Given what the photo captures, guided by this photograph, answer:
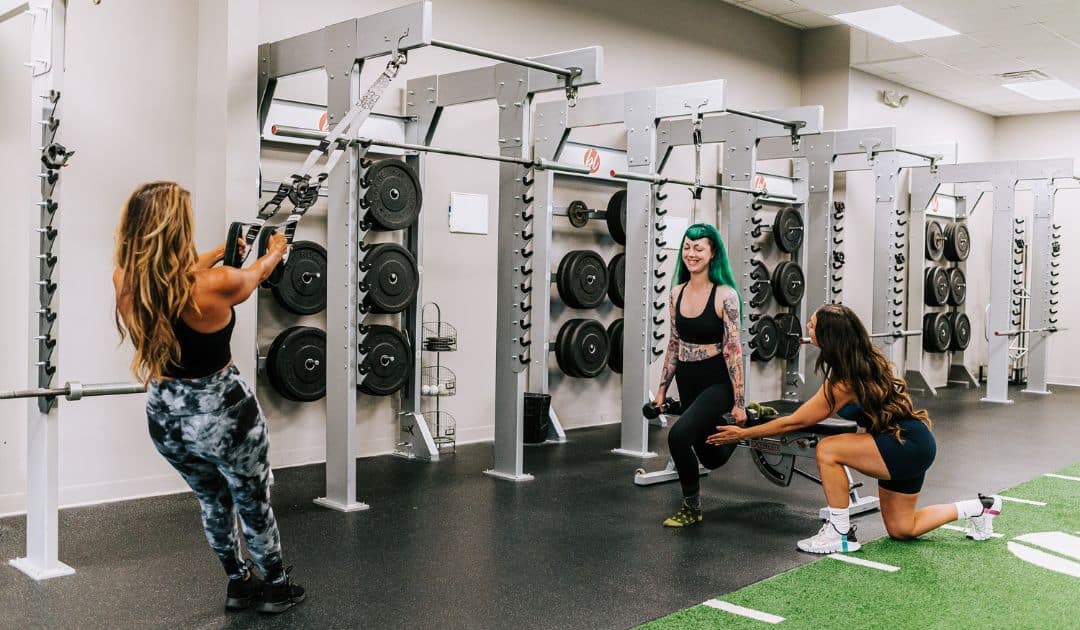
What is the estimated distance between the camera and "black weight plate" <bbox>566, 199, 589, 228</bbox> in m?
7.21

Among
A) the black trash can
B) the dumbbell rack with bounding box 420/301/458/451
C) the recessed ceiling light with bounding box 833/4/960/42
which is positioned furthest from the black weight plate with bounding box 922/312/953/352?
the dumbbell rack with bounding box 420/301/458/451

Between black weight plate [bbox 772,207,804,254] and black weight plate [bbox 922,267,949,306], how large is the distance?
2406 millimetres

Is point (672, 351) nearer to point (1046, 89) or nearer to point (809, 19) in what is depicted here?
point (809, 19)

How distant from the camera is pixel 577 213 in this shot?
7242 millimetres

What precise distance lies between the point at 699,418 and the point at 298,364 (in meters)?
2.35

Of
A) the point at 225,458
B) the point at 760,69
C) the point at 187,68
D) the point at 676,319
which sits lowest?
the point at 225,458

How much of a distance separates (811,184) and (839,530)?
4971mm

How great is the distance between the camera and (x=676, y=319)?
4.59 metres

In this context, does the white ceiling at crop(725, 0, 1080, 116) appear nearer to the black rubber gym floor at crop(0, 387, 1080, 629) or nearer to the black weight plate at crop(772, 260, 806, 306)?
the black weight plate at crop(772, 260, 806, 306)

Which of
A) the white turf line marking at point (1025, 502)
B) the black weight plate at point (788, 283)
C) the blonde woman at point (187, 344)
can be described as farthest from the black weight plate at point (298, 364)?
the black weight plate at point (788, 283)

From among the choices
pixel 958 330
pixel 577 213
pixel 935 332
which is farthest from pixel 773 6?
pixel 958 330

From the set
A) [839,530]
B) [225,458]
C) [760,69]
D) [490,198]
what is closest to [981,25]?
[760,69]

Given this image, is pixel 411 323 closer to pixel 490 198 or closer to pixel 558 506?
pixel 490 198

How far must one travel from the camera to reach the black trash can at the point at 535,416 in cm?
654
